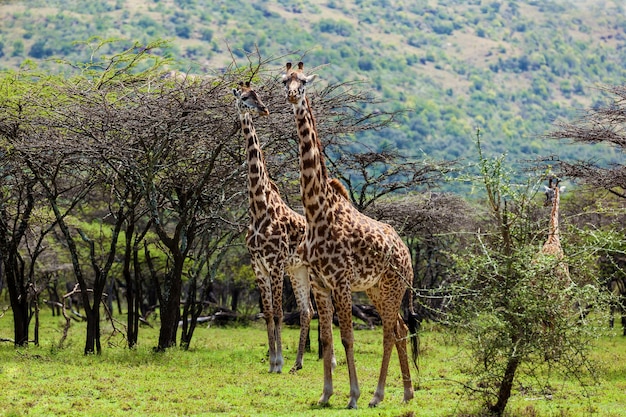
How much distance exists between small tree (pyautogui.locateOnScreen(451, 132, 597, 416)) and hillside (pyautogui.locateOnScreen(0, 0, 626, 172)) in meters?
59.8

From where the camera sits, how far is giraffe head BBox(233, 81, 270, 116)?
1281 cm

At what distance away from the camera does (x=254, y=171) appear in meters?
14.0

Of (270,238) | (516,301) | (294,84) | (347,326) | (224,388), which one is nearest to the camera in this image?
(516,301)

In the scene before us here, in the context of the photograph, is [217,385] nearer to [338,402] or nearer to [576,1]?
[338,402]

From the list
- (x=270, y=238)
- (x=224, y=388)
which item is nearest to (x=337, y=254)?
(x=224, y=388)

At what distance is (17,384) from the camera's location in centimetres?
1151

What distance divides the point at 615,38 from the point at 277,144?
408 ft

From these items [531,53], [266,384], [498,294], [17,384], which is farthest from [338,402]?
[531,53]

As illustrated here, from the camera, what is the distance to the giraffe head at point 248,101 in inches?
504

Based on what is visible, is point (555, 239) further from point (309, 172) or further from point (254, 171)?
point (254, 171)

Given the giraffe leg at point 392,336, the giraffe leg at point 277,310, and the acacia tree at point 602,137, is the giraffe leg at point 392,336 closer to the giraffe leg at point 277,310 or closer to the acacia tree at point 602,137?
the giraffe leg at point 277,310

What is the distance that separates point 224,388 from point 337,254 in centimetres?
281

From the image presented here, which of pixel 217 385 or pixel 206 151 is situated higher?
pixel 206 151

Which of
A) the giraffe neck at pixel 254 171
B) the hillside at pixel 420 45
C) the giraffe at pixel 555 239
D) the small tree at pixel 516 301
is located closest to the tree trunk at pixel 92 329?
the giraffe neck at pixel 254 171
